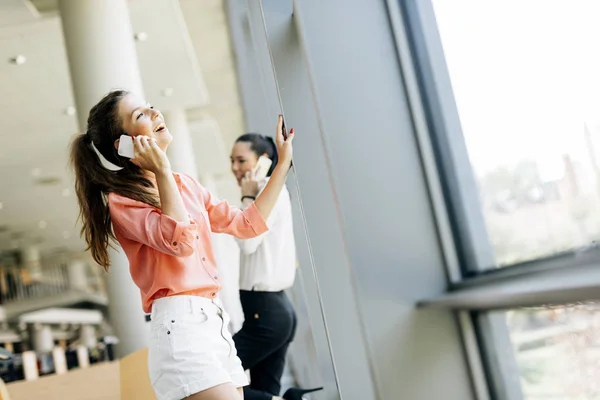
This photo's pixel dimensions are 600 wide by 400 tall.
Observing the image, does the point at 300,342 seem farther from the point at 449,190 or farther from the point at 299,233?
the point at 449,190

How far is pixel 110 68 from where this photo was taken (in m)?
3.98

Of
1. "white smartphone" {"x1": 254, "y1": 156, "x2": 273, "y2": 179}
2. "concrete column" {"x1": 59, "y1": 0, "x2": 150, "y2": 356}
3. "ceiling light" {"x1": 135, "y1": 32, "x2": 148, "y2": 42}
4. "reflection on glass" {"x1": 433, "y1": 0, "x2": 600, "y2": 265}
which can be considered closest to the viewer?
"reflection on glass" {"x1": 433, "y1": 0, "x2": 600, "y2": 265}

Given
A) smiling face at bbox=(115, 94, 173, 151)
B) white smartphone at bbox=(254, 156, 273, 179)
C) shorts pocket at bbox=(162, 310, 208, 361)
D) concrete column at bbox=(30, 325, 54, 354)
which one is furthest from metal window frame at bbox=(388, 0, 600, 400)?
concrete column at bbox=(30, 325, 54, 354)

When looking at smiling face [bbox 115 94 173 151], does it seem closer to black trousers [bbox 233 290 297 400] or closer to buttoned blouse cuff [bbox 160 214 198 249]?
buttoned blouse cuff [bbox 160 214 198 249]

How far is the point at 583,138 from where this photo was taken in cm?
143

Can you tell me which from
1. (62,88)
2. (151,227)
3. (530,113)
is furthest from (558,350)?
(62,88)

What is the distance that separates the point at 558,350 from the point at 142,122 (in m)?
1.09

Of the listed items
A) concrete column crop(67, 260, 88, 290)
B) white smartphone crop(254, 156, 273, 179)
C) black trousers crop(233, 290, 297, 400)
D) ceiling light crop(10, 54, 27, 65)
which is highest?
ceiling light crop(10, 54, 27, 65)

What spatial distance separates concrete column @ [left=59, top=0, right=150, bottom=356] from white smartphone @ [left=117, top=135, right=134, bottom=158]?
229 centimetres

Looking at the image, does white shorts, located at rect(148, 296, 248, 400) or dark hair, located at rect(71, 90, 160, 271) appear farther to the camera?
dark hair, located at rect(71, 90, 160, 271)

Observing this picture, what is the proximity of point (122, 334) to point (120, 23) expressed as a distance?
1.84 m

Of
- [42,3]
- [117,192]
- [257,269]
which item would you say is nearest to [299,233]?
[257,269]

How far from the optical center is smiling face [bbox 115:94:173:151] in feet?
5.61

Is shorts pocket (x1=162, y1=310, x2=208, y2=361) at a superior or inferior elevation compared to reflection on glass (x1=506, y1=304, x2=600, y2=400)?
superior
